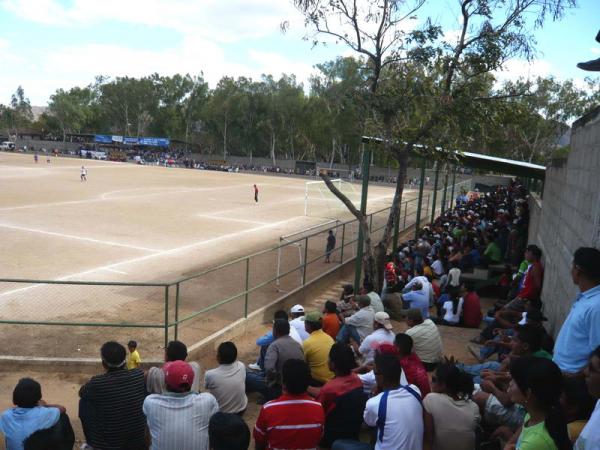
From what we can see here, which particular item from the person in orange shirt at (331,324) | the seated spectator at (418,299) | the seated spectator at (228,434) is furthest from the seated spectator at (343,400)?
the seated spectator at (418,299)

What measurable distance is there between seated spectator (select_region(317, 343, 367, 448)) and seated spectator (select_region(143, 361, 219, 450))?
121 centimetres

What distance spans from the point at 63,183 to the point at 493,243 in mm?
36379

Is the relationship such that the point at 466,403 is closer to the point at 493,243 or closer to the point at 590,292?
the point at 590,292

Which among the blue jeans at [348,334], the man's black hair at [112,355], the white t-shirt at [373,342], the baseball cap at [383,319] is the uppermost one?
the man's black hair at [112,355]

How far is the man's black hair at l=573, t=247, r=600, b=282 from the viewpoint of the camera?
3664mm

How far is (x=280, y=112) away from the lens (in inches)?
3238

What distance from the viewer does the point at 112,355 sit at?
A: 4035mm

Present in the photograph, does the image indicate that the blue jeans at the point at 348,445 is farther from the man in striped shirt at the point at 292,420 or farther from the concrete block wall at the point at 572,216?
the concrete block wall at the point at 572,216

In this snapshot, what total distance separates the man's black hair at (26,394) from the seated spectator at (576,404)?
11.8ft

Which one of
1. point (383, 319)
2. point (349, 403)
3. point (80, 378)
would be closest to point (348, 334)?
point (383, 319)

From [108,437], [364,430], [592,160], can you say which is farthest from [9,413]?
[592,160]

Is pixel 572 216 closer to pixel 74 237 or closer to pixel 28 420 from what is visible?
pixel 28 420

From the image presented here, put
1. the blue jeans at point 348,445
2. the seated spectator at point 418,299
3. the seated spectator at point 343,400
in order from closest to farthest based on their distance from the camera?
the blue jeans at point 348,445
the seated spectator at point 343,400
the seated spectator at point 418,299

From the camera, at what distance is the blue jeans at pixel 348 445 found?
163 inches
